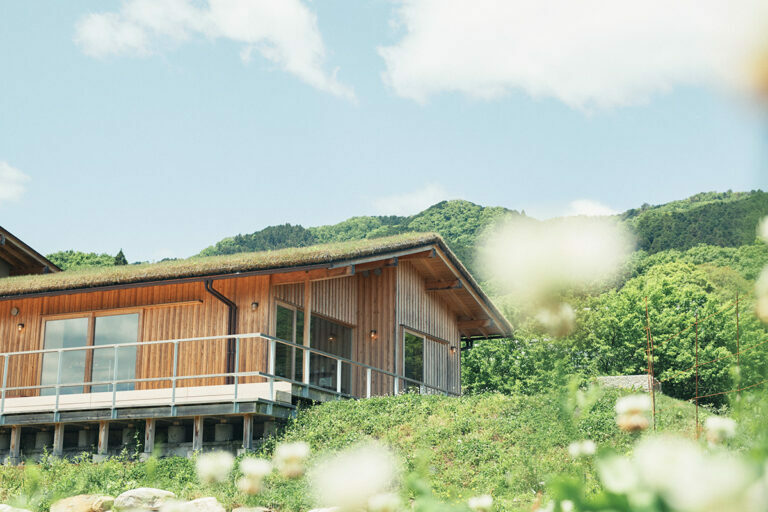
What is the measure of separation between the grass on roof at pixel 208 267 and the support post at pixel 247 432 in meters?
2.41

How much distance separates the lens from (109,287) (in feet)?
46.1

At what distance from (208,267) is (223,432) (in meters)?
2.65

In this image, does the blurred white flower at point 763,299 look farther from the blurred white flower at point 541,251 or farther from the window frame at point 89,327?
the window frame at point 89,327

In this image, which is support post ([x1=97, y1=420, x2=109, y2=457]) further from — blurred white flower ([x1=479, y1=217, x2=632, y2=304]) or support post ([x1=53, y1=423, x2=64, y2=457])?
blurred white flower ([x1=479, y1=217, x2=632, y2=304])

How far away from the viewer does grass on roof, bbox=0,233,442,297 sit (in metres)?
13.3

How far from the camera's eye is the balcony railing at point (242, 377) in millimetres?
12320

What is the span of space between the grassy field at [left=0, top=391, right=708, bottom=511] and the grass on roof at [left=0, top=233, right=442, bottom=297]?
2.37 m

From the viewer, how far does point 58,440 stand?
12.9m

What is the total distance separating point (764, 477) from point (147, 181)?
246 feet

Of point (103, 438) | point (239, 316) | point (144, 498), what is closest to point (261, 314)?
point (239, 316)

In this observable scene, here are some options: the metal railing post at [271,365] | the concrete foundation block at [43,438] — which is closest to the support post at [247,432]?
the metal railing post at [271,365]

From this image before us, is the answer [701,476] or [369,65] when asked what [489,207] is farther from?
[701,476]

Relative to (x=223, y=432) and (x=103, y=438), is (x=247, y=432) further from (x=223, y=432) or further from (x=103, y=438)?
(x=103, y=438)

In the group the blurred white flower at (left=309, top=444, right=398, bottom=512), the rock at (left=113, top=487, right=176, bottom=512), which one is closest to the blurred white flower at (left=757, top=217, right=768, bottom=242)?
the blurred white flower at (left=309, top=444, right=398, bottom=512)
